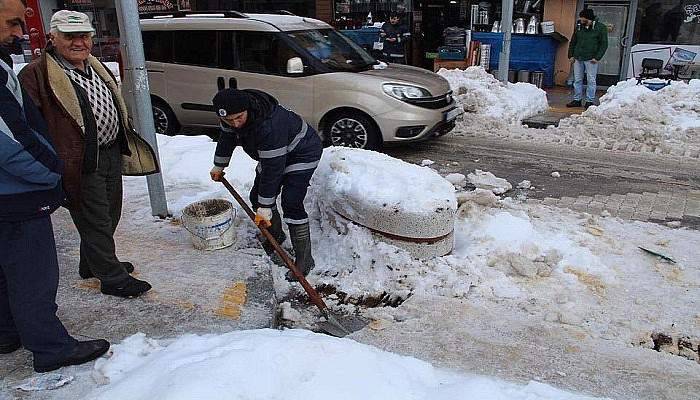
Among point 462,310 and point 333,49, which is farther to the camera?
point 333,49

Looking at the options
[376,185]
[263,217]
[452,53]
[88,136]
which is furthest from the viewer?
[452,53]

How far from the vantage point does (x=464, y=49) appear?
13.0 meters

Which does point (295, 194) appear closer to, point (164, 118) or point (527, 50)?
point (164, 118)

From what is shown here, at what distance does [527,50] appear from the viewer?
13086mm

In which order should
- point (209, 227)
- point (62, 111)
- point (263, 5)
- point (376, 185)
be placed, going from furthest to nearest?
1. point (263, 5)
2. point (376, 185)
3. point (209, 227)
4. point (62, 111)

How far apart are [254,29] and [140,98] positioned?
370 cm

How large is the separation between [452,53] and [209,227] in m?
9.84

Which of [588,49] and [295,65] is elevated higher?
[295,65]

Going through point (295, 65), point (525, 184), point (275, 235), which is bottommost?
point (525, 184)

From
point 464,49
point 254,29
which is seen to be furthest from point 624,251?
point 464,49

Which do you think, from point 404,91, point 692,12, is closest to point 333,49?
point 404,91

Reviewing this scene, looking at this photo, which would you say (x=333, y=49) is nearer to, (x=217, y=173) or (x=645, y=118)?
Result: (x=217, y=173)

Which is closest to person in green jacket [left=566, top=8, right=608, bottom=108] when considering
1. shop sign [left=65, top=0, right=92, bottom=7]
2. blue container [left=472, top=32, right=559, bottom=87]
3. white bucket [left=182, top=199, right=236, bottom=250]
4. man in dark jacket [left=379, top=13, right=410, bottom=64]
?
blue container [left=472, top=32, right=559, bottom=87]

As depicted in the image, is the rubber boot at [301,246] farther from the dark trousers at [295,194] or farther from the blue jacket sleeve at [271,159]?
the blue jacket sleeve at [271,159]
